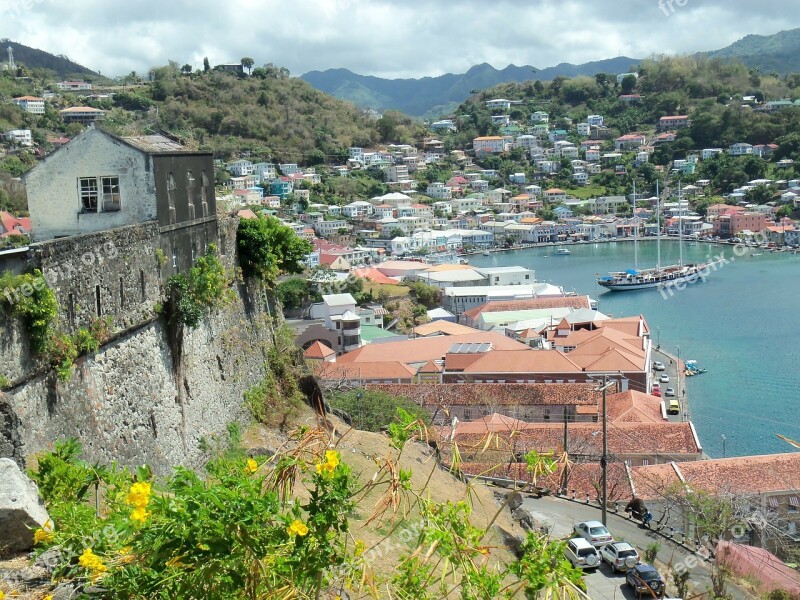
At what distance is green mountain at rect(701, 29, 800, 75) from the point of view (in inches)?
6565

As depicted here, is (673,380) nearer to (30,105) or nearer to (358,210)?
(358,210)

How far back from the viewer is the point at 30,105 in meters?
73.6

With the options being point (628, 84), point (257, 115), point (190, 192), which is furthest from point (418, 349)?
point (628, 84)

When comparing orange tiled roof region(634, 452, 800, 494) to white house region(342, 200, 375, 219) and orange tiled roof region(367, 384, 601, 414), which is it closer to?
orange tiled roof region(367, 384, 601, 414)

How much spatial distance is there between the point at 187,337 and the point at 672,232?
7850 centimetres

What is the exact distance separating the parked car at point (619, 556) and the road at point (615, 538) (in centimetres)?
15

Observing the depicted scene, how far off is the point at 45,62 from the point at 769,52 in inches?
5473

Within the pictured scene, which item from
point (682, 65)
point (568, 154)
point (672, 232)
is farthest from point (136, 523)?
point (682, 65)

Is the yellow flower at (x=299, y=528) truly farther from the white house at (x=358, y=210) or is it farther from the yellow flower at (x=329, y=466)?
the white house at (x=358, y=210)

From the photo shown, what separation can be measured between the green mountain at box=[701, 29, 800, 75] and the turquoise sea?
3880 inches

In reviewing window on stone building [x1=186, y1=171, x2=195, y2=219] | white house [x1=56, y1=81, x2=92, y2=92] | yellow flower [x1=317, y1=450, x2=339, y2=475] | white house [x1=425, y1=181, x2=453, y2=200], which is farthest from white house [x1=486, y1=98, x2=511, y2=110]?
yellow flower [x1=317, y1=450, x2=339, y2=475]

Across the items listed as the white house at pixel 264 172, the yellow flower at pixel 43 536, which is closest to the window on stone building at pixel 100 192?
the yellow flower at pixel 43 536

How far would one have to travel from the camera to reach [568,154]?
369ft

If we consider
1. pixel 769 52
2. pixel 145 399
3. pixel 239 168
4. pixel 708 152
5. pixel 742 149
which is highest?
pixel 769 52
